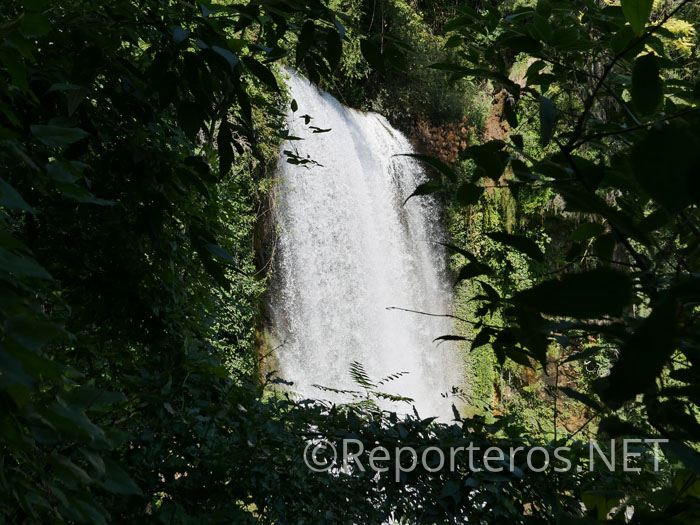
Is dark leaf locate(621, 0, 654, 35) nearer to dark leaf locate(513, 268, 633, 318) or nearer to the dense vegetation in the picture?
the dense vegetation

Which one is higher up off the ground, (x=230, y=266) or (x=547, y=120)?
(x=547, y=120)

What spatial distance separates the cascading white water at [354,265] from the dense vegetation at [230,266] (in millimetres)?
5467

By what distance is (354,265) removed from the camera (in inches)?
324

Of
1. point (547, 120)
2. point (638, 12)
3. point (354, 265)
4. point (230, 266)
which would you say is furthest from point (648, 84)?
point (354, 265)

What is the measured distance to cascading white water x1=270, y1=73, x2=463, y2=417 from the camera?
755 centimetres

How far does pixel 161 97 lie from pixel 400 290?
803 centimetres

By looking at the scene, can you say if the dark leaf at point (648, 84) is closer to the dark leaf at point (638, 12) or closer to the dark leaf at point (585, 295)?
the dark leaf at point (638, 12)

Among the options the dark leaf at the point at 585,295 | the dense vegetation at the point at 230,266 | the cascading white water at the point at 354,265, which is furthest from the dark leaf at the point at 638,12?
the cascading white water at the point at 354,265

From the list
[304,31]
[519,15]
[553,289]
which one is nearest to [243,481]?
[304,31]

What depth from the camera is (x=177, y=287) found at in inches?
58.3

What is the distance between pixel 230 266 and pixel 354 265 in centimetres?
698

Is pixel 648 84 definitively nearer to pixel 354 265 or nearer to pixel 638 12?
pixel 638 12

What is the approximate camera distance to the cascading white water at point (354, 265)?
24.8 feet

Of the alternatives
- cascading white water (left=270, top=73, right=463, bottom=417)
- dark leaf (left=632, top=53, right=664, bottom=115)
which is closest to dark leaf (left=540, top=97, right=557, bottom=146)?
dark leaf (left=632, top=53, right=664, bottom=115)
